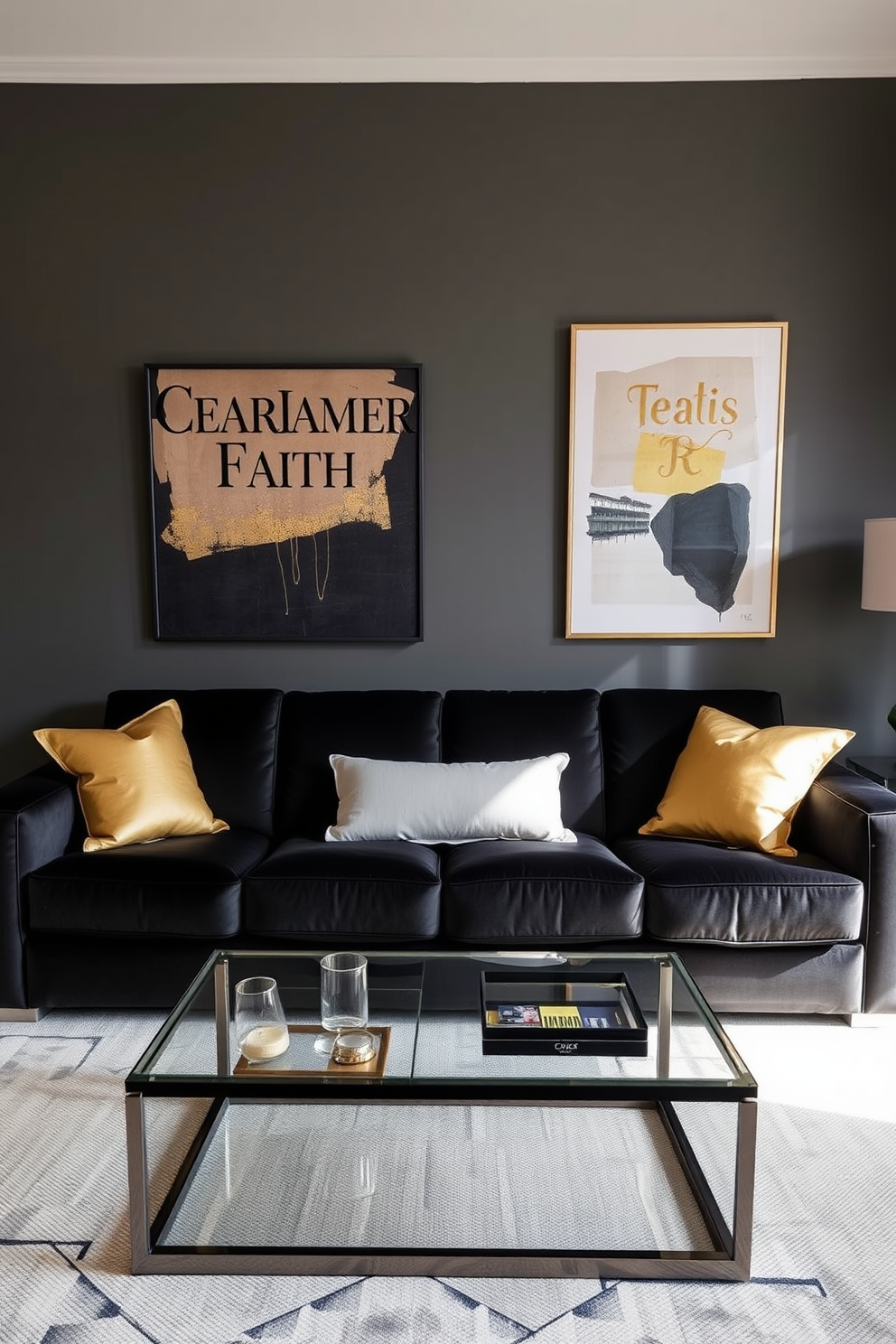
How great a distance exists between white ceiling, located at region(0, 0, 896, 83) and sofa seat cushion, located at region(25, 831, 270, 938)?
8.51 ft

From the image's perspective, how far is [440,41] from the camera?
3.29 meters

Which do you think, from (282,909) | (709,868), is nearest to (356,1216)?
(282,909)

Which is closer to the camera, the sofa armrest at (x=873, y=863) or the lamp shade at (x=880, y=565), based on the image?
the sofa armrest at (x=873, y=863)

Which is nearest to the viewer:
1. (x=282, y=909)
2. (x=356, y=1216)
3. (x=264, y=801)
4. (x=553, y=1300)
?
(x=553, y=1300)

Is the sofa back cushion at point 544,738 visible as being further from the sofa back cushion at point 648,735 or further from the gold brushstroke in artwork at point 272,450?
the gold brushstroke in artwork at point 272,450

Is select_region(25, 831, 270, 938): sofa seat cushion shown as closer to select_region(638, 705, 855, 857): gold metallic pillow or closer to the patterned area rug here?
the patterned area rug

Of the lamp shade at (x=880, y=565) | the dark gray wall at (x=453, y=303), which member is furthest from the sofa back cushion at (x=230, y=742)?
the lamp shade at (x=880, y=565)

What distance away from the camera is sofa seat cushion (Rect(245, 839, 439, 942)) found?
2709 millimetres

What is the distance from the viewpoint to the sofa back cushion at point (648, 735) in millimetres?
3326

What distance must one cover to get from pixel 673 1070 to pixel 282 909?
1241 millimetres

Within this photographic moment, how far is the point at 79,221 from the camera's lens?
350cm

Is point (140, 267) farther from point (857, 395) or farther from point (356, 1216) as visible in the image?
point (356, 1216)

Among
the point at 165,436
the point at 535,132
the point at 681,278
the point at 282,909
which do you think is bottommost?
the point at 282,909

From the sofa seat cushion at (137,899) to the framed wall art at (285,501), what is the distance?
108 cm
